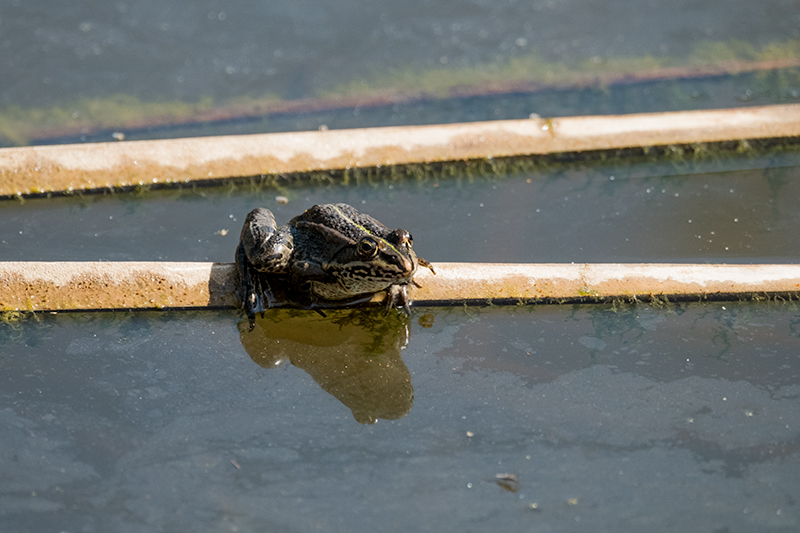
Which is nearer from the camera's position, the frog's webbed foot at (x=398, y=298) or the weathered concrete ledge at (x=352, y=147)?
the frog's webbed foot at (x=398, y=298)

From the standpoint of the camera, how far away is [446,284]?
3977 millimetres

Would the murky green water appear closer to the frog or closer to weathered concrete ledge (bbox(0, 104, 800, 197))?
the frog

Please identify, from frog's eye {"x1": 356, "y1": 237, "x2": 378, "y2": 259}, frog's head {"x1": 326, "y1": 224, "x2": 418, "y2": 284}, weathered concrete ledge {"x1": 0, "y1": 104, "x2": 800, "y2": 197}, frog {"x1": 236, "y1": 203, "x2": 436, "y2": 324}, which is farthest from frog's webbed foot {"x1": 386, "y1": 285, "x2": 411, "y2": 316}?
weathered concrete ledge {"x1": 0, "y1": 104, "x2": 800, "y2": 197}

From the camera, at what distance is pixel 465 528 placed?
2.89 meters

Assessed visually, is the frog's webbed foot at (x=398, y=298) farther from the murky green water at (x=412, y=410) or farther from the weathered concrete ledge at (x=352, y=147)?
the weathered concrete ledge at (x=352, y=147)

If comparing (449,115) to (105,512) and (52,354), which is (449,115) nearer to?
(52,354)

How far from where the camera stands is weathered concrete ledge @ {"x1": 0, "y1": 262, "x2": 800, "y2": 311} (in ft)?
12.7

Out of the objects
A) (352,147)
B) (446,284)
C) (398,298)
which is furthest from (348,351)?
(352,147)

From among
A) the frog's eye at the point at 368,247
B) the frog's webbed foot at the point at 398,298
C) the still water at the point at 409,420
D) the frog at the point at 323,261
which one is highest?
the frog's eye at the point at 368,247

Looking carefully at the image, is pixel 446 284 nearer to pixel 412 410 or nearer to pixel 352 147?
pixel 412 410

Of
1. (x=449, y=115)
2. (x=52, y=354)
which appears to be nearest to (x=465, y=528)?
(x=52, y=354)

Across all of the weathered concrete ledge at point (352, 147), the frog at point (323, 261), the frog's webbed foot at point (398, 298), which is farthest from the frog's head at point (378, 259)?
the weathered concrete ledge at point (352, 147)

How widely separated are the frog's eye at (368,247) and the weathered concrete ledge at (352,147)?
1.59 meters

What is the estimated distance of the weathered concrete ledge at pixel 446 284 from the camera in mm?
3879
